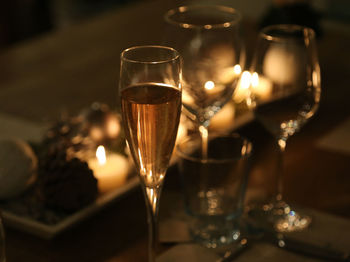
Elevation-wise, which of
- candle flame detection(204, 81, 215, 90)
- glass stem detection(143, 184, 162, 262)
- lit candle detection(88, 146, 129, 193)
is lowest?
lit candle detection(88, 146, 129, 193)

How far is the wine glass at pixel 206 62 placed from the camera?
1.03 metres

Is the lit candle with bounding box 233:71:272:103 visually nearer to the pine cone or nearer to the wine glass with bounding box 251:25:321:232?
the wine glass with bounding box 251:25:321:232

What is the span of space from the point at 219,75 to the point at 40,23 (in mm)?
3122

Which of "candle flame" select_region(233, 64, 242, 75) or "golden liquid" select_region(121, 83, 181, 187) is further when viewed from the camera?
"candle flame" select_region(233, 64, 242, 75)

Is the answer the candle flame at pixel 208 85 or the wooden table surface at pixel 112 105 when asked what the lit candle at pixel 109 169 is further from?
the candle flame at pixel 208 85

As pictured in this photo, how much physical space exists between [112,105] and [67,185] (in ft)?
1.67

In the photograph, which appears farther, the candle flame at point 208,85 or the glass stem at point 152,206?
the candle flame at point 208,85

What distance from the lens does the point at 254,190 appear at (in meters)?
1.13

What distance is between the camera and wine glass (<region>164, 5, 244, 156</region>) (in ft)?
3.39

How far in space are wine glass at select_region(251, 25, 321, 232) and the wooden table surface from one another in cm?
17

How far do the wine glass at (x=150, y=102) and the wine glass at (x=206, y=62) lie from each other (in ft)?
0.88

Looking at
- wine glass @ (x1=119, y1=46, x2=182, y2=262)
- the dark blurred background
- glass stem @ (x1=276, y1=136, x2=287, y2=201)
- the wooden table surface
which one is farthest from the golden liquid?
the dark blurred background

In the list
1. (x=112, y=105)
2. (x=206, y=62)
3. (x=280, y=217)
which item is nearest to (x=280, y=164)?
(x=280, y=217)

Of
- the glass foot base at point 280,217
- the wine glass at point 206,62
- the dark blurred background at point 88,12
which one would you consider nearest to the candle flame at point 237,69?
the wine glass at point 206,62
